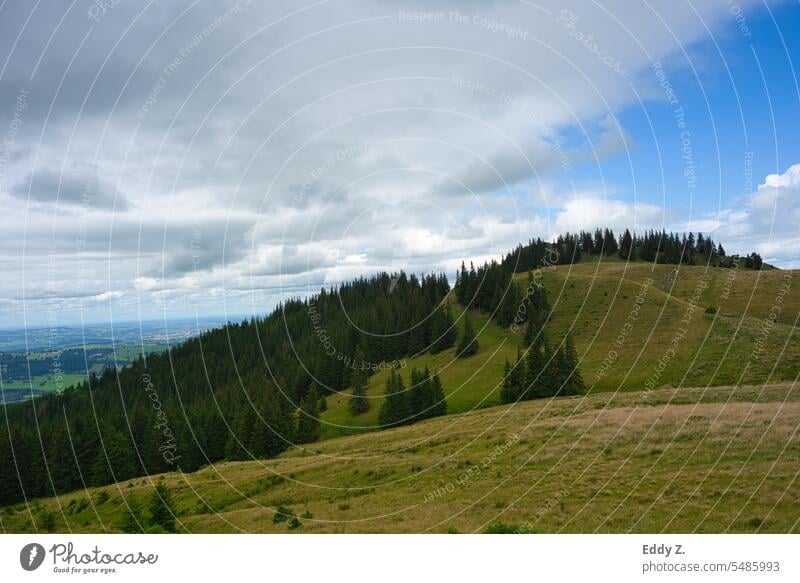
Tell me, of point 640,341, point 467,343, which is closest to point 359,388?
point 467,343

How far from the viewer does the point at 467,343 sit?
97125 millimetres

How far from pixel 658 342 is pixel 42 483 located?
322 feet

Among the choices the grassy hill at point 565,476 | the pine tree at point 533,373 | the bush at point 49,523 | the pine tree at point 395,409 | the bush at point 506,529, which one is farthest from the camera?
the pine tree at point 395,409

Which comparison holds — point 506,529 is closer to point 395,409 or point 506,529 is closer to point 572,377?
point 572,377

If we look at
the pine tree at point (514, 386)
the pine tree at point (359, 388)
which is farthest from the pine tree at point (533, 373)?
the pine tree at point (359, 388)

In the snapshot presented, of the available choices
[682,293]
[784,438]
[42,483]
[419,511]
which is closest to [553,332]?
[682,293]

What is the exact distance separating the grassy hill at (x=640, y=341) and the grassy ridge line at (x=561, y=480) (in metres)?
Answer: 25.2

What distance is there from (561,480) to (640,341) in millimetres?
63925

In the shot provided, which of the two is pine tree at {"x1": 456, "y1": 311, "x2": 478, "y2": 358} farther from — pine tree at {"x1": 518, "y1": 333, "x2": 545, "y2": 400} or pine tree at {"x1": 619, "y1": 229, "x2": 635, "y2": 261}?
pine tree at {"x1": 619, "y1": 229, "x2": 635, "y2": 261}

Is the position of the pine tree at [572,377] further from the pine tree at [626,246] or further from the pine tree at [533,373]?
the pine tree at [626,246]

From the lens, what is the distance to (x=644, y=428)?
84.4 feet

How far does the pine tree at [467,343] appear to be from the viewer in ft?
312

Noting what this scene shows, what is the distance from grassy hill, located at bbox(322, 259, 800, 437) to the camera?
60.6 metres

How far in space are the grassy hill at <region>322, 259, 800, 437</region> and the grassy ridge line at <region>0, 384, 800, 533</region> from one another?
25236 mm
